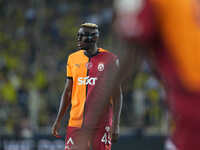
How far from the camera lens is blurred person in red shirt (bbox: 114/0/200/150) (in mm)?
2000

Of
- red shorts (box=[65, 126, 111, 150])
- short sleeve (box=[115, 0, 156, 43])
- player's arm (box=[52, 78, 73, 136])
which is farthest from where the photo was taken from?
player's arm (box=[52, 78, 73, 136])

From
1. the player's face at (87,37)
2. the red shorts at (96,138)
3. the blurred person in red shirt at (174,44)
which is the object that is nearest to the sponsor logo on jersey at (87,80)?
the player's face at (87,37)

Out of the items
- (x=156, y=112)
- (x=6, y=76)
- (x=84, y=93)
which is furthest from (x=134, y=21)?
(x=6, y=76)

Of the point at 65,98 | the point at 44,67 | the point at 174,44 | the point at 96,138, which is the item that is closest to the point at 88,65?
the point at 65,98

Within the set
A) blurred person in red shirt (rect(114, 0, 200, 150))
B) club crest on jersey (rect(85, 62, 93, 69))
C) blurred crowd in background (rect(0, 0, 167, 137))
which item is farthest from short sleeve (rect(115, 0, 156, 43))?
blurred crowd in background (rect(0, 0, 167, 137))

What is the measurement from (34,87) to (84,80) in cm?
926

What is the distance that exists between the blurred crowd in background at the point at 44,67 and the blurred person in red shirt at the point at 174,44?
9.46 m

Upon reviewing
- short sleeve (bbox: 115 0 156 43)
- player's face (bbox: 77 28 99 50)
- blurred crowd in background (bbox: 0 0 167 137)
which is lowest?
blurred crowd in background (bbox: 0 0 167 137)

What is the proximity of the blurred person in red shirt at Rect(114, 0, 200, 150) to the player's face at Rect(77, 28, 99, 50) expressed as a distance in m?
3.07

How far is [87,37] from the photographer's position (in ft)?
17.0

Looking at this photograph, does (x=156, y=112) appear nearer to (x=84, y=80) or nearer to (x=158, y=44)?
(x=84, y=80)

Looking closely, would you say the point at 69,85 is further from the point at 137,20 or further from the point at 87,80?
the point at 137,20

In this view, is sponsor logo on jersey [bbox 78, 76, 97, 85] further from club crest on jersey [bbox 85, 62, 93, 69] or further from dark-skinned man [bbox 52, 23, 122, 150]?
club crest on jersey [bbox 85, 62, 93, 69]

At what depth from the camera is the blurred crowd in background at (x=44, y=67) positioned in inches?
535
